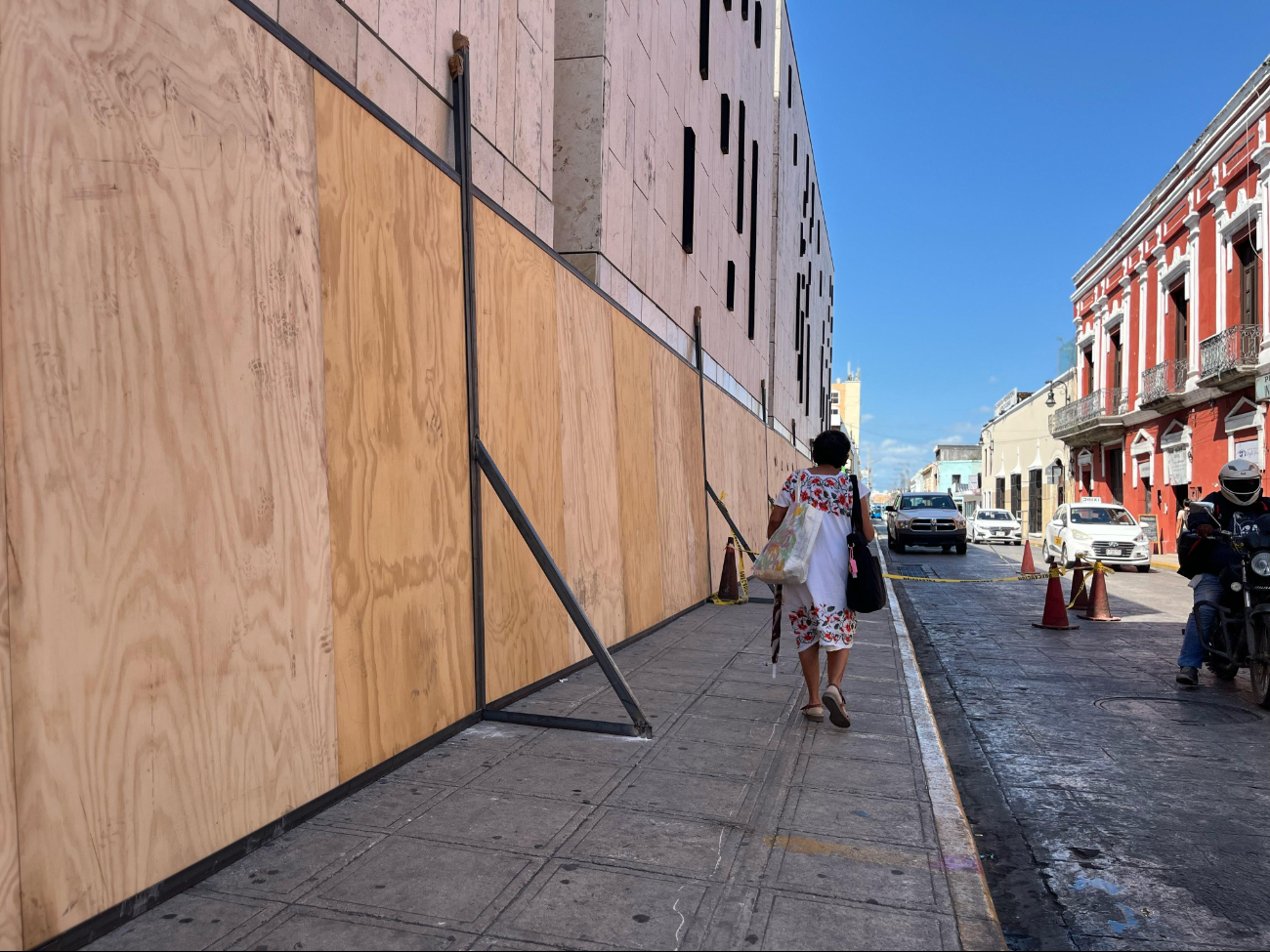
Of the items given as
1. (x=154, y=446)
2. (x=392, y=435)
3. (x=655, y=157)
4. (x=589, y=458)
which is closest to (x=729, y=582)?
(x=589, y=458)

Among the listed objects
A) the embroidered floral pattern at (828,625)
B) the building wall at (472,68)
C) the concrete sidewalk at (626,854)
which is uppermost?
the building wall at (472,68)

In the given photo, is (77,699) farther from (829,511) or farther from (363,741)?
(829,511)

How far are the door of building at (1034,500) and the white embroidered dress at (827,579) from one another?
51.0m

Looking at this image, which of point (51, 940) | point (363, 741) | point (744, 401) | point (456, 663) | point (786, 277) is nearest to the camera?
point (51, 940)

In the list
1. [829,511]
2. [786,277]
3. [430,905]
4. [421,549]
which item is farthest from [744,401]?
[430,905]

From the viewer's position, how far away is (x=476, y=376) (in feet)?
18.5

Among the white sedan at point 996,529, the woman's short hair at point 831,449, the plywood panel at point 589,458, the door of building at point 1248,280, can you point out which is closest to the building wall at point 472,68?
the plywood panel at point 589,458

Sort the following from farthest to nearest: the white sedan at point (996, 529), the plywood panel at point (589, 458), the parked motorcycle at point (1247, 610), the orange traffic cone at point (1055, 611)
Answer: the white sedan at point (996, 529) → the orange traffic cone at point (1055, 611) → the plywood panel at point (589, 458) → the parked motorcycle at point (1247, 610)

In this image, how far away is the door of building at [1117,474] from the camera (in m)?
36.6

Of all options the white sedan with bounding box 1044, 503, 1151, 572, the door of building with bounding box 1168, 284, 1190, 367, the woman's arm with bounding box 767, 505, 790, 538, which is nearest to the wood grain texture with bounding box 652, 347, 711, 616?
the woman's arm with bounding box 767, 505, 790, 538

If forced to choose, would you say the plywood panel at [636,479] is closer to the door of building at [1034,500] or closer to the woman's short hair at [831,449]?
the woman's short hair at [831,449]

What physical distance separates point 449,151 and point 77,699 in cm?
418

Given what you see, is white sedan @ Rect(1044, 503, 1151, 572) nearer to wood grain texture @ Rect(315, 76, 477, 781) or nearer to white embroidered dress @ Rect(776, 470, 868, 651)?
white embroidered dress @ Rect(776, 470, 868, 651)

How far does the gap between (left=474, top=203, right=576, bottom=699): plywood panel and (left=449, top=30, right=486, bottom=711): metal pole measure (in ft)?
0.36
